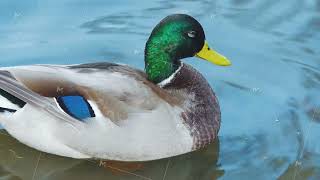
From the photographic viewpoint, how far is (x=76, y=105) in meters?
4.02

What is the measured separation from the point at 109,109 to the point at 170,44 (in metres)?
0.60

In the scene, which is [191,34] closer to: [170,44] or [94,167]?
[170,44]

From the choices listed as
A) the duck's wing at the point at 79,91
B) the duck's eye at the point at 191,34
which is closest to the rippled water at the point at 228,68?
the duck's wing at the point at 79,91

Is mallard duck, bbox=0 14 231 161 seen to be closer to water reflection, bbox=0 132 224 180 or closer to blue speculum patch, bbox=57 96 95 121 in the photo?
blue speculum patch, bbox=57 96 95 121

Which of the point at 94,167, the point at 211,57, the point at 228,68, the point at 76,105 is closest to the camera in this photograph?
the point at 76,105

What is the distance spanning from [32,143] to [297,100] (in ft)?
5.97

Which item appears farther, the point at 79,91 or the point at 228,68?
the point at 228,68

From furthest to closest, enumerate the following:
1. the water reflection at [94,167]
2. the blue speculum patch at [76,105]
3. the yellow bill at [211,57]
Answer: the yellow bill at [211,57], the water reflection at [94,167], the blue speculum patch at [76,105]

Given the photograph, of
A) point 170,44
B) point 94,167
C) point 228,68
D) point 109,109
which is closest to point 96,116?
point 109,109

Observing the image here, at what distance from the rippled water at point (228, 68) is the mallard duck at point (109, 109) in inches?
7.2

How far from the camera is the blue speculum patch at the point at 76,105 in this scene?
13.2 ft

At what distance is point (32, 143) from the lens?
13.9ft

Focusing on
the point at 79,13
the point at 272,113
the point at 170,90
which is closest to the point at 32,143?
the point at 170,90

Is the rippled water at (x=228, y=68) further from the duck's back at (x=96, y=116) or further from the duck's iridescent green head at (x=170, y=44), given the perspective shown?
the duck's iridescent green head at (x=170, y=44)
